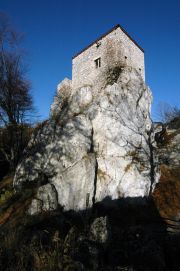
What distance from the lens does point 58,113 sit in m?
18.8

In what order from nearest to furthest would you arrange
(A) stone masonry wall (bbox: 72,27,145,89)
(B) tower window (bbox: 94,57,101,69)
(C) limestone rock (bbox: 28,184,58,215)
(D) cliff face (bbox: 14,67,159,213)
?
(C) limestone rock (bbox: 28,184,58,215), (D) cliff face (bbox: 14,67,159,213), (A) stone masonry wall (bbox: 72,27,145,89), (B) tower window (bbox: 94,57,101,69)

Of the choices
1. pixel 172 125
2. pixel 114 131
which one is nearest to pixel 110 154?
pixel 114 131

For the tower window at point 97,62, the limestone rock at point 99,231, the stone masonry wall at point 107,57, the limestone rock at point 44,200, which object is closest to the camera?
the limestone rock at point 99,231

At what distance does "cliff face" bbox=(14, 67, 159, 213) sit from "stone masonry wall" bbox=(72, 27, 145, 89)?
911 mm

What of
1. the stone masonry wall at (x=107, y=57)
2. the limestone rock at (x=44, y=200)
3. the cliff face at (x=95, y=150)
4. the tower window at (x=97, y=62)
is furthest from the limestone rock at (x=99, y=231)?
the tower window at (x=97, y=62)

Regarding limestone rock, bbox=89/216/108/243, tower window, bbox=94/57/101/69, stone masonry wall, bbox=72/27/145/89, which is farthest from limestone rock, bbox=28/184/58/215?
tower window, bbox=94/57/101/69

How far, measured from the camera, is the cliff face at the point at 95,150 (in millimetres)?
14305

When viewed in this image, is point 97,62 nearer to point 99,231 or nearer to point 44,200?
point 44,200

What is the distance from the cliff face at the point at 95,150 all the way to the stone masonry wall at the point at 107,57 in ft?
2.99

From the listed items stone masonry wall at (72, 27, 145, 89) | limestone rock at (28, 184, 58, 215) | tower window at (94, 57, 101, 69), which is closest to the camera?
limestone rock at (28, 184, 58, 215)

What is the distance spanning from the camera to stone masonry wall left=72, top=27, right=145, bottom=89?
1817 cm

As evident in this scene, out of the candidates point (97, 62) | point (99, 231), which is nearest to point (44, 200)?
point (99, 231)

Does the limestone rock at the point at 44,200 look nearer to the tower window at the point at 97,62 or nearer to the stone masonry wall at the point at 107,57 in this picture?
the stone masonry wall at the point at 107,57

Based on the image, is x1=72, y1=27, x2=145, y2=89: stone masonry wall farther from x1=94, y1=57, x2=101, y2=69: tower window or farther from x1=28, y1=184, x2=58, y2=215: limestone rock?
x1=28, y1=184, x2=58, y2=215: limestone rock
